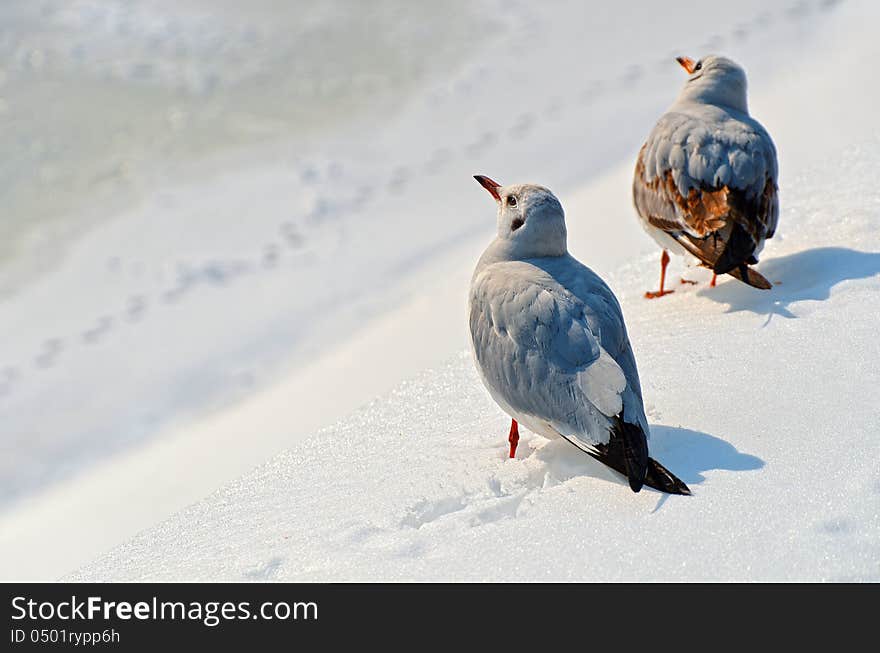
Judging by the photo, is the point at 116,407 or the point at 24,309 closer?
the point at 116,407

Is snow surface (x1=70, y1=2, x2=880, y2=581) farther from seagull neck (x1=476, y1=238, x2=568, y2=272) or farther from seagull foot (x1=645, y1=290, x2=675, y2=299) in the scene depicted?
seagull neck (x1=476, y1=238, x2=568, y2=272)

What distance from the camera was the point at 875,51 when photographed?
7.07m

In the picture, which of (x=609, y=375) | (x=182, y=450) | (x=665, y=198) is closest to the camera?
(x=609, y=375)

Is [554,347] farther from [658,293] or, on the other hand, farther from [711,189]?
[658,293]

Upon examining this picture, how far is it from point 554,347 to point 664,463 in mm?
424

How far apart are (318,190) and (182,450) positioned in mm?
2969

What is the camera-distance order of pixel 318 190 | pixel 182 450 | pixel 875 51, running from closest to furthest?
pixel 182 450, pixel 875 51, pixel 318 190

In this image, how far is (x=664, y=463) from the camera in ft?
10.0

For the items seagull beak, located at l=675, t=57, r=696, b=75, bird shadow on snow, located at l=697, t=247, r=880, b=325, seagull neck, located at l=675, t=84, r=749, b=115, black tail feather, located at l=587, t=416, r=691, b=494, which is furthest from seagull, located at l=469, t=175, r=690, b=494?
seagull beak, located at l=675, t=57, r=696, b=75

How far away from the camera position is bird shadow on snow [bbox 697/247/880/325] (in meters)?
4.00

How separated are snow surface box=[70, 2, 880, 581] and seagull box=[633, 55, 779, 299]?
205 millimetres
